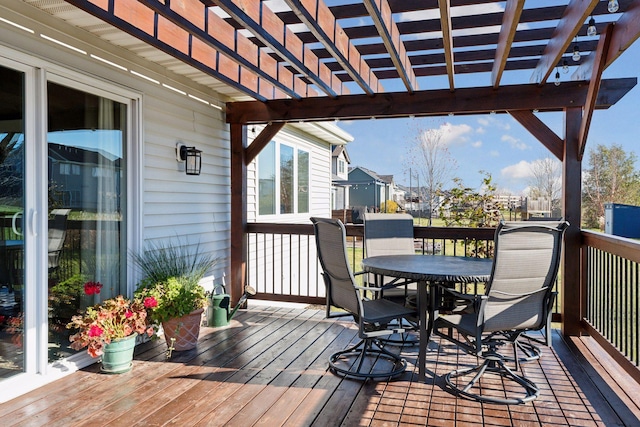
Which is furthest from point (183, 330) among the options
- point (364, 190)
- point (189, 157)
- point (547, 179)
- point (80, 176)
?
point (364, 190)

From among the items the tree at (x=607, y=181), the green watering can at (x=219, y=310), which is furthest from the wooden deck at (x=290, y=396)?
the tree at (x=607, y=181)

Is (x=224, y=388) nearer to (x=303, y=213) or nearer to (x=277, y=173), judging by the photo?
(x=277, y=173)

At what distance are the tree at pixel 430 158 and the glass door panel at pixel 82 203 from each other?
40.1 ft

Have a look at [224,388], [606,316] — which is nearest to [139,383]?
[224,388]

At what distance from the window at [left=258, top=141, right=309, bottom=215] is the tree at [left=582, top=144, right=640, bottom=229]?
8.78m

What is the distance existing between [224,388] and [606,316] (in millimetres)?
3204

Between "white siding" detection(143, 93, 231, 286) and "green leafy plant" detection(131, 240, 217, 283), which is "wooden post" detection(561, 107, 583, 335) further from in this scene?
"white siding" detection(143, 93, 231, 286)

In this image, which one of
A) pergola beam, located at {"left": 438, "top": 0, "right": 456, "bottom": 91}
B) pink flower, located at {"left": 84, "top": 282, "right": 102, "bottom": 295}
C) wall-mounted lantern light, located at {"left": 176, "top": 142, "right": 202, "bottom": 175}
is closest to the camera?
pergola beam, located at {"left": 438, "top": 0, "right": 456, "bottom": 91}

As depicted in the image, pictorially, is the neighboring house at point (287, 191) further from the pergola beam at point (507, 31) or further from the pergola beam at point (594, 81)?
the pergola beam at point (594, 81)

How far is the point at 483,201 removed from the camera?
20.5ft

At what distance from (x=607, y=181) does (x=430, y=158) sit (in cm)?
530

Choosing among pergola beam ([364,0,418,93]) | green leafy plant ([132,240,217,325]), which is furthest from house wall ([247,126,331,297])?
pergola beam ([364,0,418,93])

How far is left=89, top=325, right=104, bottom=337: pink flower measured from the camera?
10.6 feet

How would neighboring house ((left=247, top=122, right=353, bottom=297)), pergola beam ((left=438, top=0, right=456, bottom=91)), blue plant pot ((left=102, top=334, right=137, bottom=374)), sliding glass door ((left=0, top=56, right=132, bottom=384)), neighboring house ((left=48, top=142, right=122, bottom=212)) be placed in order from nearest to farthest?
pergola beam ((left=438, top=0, right=456, bottom=91)) < sliding glass door ((left=0, top=56, right=132, bottom=384)) < neighboring house ((left=48, top=142, right=122, bottom=212)) < blue plant pot ((left=102, top=334, right=137, bottom=374)) < neighboring house ((left=247, top=122, right=353, bottom=297))
